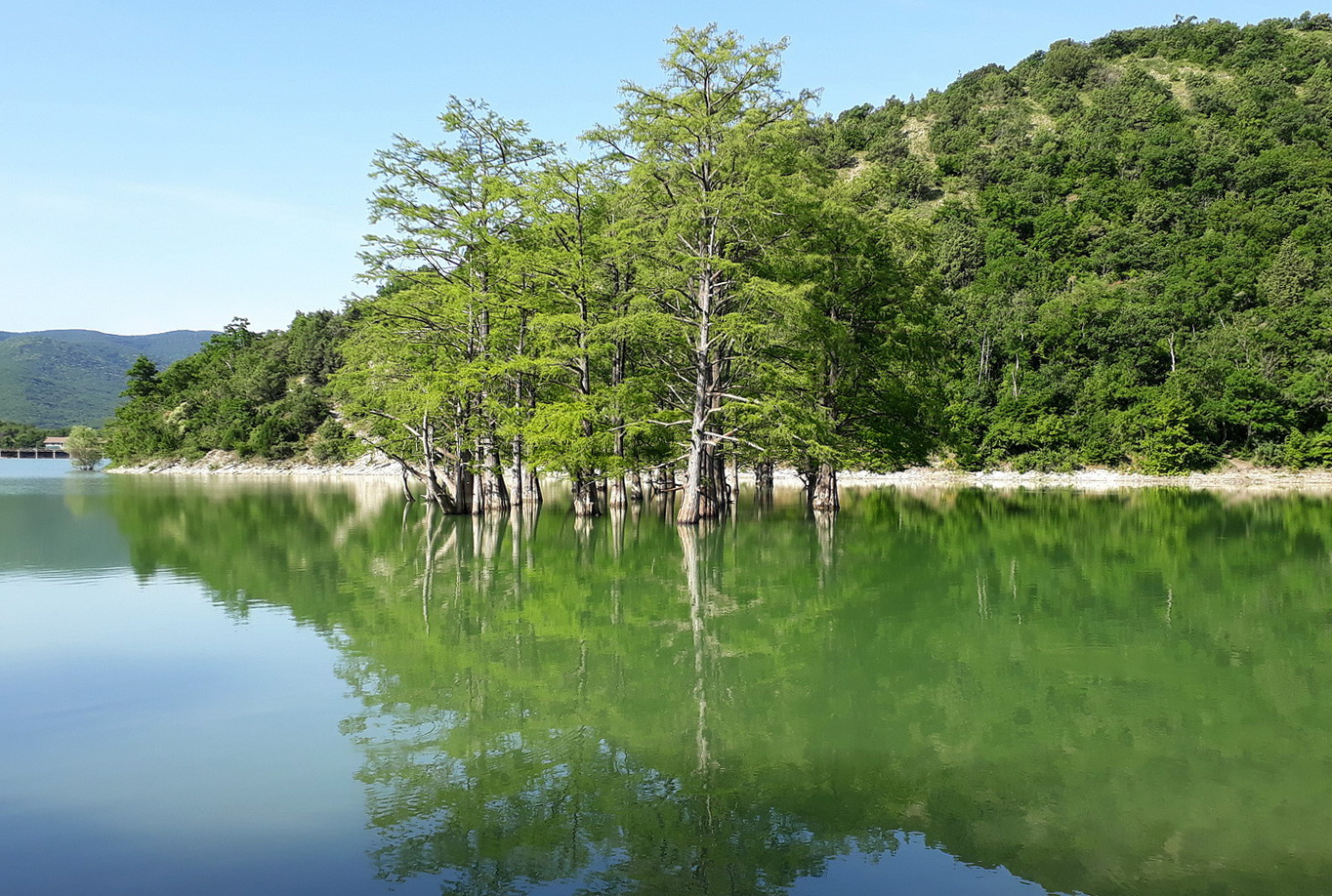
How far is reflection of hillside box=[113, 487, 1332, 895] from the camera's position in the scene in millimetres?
5645

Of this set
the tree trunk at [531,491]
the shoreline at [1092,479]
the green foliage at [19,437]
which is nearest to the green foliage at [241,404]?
the shoreline at [1092,479]

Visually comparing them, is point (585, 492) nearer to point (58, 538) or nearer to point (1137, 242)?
point (58, 538)

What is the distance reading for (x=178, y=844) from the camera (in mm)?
5707

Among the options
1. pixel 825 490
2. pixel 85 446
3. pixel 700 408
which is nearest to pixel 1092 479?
pixel 825 490

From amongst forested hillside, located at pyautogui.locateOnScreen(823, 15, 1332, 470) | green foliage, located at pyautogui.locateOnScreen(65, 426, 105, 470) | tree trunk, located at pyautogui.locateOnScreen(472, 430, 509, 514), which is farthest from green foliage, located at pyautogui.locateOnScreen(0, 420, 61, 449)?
tree trunk, located at pyautogui.locateOnScreen(472, 430, 509, 514)

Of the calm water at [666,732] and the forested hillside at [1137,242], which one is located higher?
the forested hillside at [1137,242]

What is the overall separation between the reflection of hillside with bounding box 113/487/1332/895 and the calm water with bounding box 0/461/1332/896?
0.04 metres

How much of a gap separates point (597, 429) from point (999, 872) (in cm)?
2635

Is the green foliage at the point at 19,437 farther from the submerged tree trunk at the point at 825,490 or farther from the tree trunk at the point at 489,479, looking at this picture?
the submerged tree trunk at the point at 825,490

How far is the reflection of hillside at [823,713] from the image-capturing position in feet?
18.5

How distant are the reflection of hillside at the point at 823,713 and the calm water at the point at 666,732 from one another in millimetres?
39

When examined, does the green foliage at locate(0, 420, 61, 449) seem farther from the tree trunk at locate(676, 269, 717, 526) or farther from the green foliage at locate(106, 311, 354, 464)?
the tree trunk at locate(676, 269, 717, 526)

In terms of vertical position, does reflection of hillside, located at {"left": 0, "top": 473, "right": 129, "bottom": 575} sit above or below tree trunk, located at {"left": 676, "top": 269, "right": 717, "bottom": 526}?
below

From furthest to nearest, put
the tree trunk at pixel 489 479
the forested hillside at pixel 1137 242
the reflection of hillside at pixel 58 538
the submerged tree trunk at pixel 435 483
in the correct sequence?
the forested hillside at pixel 1137 242 < the submerged tree trunk at pixel 435 483 < the tree trunk at pixel 489 479 < the reflection of hillside at pixel 58 538
